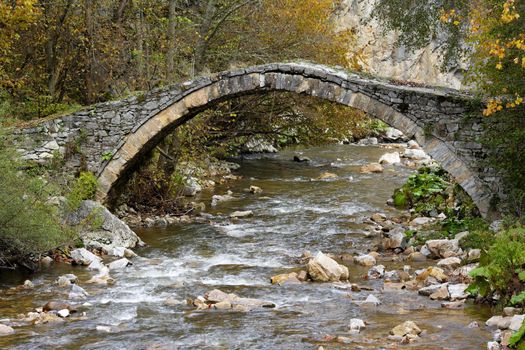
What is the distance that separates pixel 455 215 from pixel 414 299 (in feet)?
14.0

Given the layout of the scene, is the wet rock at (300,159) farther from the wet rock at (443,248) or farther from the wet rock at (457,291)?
the wet rock at (457,291)

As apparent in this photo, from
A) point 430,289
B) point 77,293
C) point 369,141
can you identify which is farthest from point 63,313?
point 369,141

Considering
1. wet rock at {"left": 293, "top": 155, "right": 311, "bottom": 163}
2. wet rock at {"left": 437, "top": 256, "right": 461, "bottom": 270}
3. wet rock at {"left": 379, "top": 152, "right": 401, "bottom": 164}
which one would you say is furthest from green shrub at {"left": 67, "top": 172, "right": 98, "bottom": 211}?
wet rock at {"left": 379, "top": 152, "right": 401, "bottom": 164}

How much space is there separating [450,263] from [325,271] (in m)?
1.74

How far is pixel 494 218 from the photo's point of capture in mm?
10938

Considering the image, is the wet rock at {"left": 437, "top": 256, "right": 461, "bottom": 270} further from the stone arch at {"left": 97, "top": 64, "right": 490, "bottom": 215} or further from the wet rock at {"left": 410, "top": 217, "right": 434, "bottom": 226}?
the wet rock at {"left": 410, "top": 217, "right": 434, "bottom": 226}

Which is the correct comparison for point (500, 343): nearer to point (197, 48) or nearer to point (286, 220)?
point (286, 220)

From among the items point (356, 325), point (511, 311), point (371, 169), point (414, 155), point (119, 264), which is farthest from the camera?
point (414, 155)

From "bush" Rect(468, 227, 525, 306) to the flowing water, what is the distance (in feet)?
0.91

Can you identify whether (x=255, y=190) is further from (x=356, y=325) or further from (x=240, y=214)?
(x=356, y=325)

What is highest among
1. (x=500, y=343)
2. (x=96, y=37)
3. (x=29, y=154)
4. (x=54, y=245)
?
(x=96, y=37)

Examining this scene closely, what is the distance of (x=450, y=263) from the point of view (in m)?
9.71

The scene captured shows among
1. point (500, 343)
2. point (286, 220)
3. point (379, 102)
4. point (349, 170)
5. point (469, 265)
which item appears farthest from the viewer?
point (349, 170)

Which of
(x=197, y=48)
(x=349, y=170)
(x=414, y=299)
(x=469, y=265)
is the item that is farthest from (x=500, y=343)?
(x=349, y=170)
